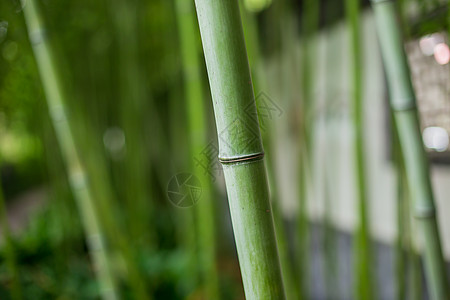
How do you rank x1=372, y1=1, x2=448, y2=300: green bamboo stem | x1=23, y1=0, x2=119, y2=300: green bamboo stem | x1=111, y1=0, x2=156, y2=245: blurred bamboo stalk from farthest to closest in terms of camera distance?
1. x1=111, y1=0, x2=156, y2=245: blurred bamboo stalk
2. x1=23, y1=0, x2=119, y2=300: green bamboo stem
3. x1=372, y1=1, x2=448, y2=300: green bamboo stem

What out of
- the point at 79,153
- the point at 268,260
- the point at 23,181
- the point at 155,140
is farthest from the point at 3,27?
the point at 23,181

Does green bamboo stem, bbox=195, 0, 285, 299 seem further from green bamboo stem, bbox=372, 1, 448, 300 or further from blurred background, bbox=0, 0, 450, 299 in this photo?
green bamboo stem, bbox=372, 1, 448, 300

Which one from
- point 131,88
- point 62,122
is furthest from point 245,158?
point 131,88

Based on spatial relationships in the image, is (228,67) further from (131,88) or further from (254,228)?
(131,88)

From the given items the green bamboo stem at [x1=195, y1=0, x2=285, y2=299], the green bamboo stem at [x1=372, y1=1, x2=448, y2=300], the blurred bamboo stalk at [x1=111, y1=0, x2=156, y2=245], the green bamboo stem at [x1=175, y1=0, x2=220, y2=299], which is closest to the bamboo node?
the green bamboo stem at [x1=195, y1=0, x2=285, y2=299]

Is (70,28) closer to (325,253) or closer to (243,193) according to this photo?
(325,253)

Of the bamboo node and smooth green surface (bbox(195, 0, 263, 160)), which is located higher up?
smooth green surface (bbox(195, 0, 263, 160))
